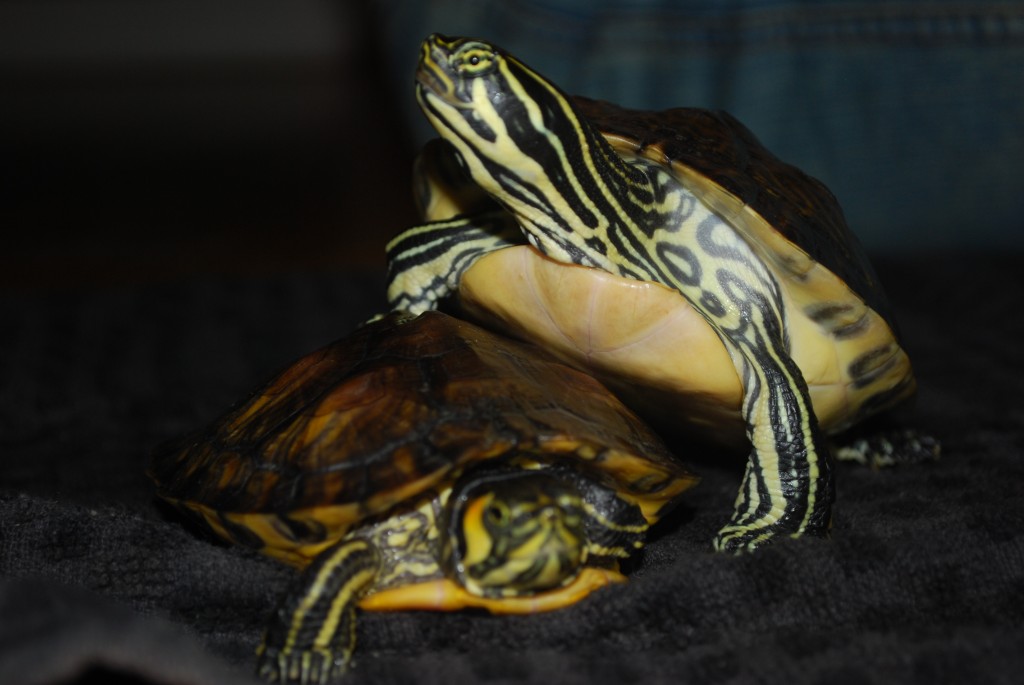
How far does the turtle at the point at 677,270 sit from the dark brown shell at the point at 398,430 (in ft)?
0.40

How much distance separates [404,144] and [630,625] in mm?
5546

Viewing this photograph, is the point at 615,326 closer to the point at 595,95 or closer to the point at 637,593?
the point at 637,593

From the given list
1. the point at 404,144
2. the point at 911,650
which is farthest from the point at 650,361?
the point at 404,144

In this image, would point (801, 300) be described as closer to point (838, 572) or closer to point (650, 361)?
point (650, 361)

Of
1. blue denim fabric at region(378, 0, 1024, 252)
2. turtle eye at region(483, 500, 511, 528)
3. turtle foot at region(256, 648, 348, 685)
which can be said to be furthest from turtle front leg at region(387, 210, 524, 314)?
blue denim fabric at region(378, 0, 1024, 252)

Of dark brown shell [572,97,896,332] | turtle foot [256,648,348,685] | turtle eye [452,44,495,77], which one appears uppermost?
turtle eye [452,44,495,77]

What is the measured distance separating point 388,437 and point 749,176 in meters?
0.69

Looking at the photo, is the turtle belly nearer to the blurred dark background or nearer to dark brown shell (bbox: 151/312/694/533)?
dark brown shell (bbox: 151/312/694/533)

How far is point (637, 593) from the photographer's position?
1.18 m

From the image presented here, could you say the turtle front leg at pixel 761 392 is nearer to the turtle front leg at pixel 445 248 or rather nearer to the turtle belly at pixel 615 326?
the turtle belly at pixel 615 326

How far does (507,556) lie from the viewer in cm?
113

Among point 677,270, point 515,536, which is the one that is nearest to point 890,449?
point 677,270

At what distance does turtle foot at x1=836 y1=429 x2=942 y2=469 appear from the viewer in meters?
1.76

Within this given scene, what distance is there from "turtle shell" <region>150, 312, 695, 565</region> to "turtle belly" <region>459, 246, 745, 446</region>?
0.07 meters
